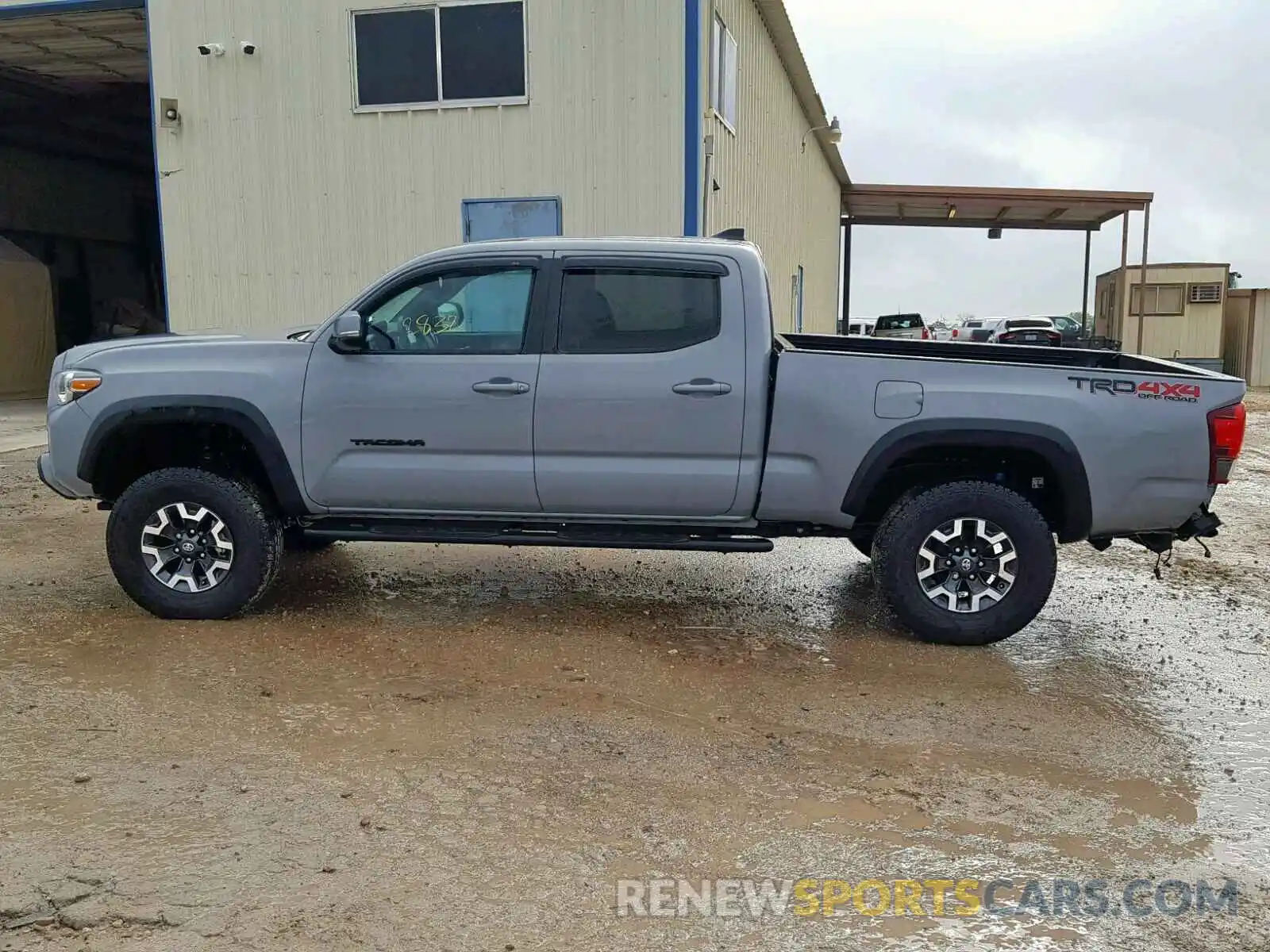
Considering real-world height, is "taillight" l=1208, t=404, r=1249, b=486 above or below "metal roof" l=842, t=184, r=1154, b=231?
below

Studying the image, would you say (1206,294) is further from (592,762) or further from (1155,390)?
(592,762)

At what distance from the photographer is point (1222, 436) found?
5.00 metres

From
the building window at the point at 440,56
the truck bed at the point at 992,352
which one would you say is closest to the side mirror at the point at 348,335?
the truck bed at the point at 992,352

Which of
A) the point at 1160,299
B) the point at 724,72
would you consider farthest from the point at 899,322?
the point at 724,72

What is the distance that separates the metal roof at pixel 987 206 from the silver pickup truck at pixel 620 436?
21754mm

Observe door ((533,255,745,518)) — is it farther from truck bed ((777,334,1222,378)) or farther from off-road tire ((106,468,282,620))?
off-road tire ((106,468,282,620))

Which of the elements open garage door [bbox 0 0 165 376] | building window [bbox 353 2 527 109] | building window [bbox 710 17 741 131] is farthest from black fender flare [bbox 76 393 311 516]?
open garage door [bbox 0 0 165 376]

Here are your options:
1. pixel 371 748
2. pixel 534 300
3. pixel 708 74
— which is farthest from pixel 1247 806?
pixel 708 74

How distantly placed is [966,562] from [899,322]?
26347 mm

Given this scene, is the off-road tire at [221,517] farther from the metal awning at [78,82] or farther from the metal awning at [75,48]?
the metal awning at [75,48]

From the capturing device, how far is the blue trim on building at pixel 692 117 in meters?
11.9

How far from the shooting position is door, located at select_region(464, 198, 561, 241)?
12.9m

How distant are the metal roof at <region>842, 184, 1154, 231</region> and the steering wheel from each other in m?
23.1

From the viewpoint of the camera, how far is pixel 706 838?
3408 millimetres
